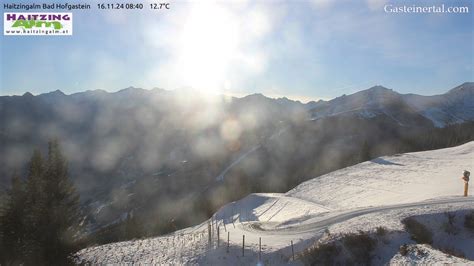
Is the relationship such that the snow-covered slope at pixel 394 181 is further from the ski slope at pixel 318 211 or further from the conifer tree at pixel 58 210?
the conifer tree at pixel 58 210

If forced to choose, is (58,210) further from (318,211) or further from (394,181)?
(394,181)

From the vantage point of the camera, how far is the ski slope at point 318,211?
2767cm

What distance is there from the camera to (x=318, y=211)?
4766 centimetres

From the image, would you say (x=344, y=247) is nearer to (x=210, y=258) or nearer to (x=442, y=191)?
(x=210, y=258)

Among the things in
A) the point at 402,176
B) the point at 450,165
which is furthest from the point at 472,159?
the point at 402,176

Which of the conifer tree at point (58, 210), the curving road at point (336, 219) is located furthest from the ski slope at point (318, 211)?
the conifer tree at point (58, 210)

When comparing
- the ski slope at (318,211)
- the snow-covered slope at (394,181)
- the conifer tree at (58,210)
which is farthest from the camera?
the snow-covered slope at (394,181)

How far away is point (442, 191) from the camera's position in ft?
144

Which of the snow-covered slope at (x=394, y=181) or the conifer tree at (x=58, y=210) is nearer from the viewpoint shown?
the conifer tree at (x=58, y=210)

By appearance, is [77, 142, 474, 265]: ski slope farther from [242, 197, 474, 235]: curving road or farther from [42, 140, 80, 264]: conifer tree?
[42, 140, 80, 264]: conifer tree

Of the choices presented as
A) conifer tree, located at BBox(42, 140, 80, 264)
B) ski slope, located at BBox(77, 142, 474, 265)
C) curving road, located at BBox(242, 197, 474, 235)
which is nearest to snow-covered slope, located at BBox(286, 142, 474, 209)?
ski slope, located at BBox(77, 142, 474, 265)

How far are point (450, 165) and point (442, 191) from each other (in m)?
19.9

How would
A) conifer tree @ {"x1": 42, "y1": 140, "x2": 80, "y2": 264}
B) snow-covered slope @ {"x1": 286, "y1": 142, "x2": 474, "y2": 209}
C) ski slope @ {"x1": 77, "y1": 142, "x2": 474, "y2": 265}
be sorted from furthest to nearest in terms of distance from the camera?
snow-covered slope @ {"x1": 286, "y1": 142, "x2": 474, "y2": 209} < ski slope @ {"x1": 77, "y1": 142, "x2": 474, "y2": 265} < conifer tree @ {"x1": 42, "y1": 140, "x2": 80, "y2": 264}

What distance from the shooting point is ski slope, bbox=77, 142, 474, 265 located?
90.8 ft
